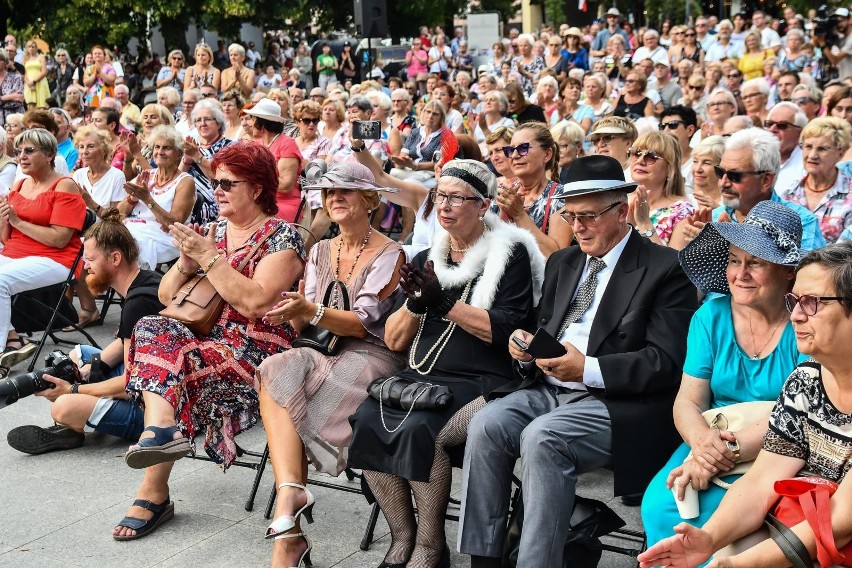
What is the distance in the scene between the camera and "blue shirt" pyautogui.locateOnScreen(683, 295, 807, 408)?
345 centimetres

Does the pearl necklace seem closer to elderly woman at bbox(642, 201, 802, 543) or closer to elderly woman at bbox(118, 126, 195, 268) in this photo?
elderly woman at bbox(642, 201, 802, 543)

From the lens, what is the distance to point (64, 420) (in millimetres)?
5527

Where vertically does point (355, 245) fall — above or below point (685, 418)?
above

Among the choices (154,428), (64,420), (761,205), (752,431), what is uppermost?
(761,205)

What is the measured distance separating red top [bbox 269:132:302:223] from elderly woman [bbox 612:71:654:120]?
3.74 meters

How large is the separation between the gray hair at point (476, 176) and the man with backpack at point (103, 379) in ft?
5.96

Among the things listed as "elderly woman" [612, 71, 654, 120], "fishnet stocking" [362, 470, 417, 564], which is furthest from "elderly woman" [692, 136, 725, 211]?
"elderly woman" [612, 71, 654, 120]

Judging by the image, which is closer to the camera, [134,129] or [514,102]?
[514,102]

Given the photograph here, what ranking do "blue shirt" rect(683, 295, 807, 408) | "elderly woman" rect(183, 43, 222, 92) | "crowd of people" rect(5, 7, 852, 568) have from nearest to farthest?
1. "crowd of people" rect(5, 7, 852, 568)
2. "blue shirt" rect(683, 295, 807, 408)
3. "elderly woman" rect(183, 43, 222, 92)

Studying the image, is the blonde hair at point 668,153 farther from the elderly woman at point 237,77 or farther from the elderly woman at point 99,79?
the elderly woman at point 99,79

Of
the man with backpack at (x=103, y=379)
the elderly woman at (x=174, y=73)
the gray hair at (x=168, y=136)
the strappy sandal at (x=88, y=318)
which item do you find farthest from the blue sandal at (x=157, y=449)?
the elderly woman at (x=174, y=73)

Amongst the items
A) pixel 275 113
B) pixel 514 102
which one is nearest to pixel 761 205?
pixel 275 113

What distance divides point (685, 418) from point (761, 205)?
2.47 feet

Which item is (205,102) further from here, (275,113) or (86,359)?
(86,359)
